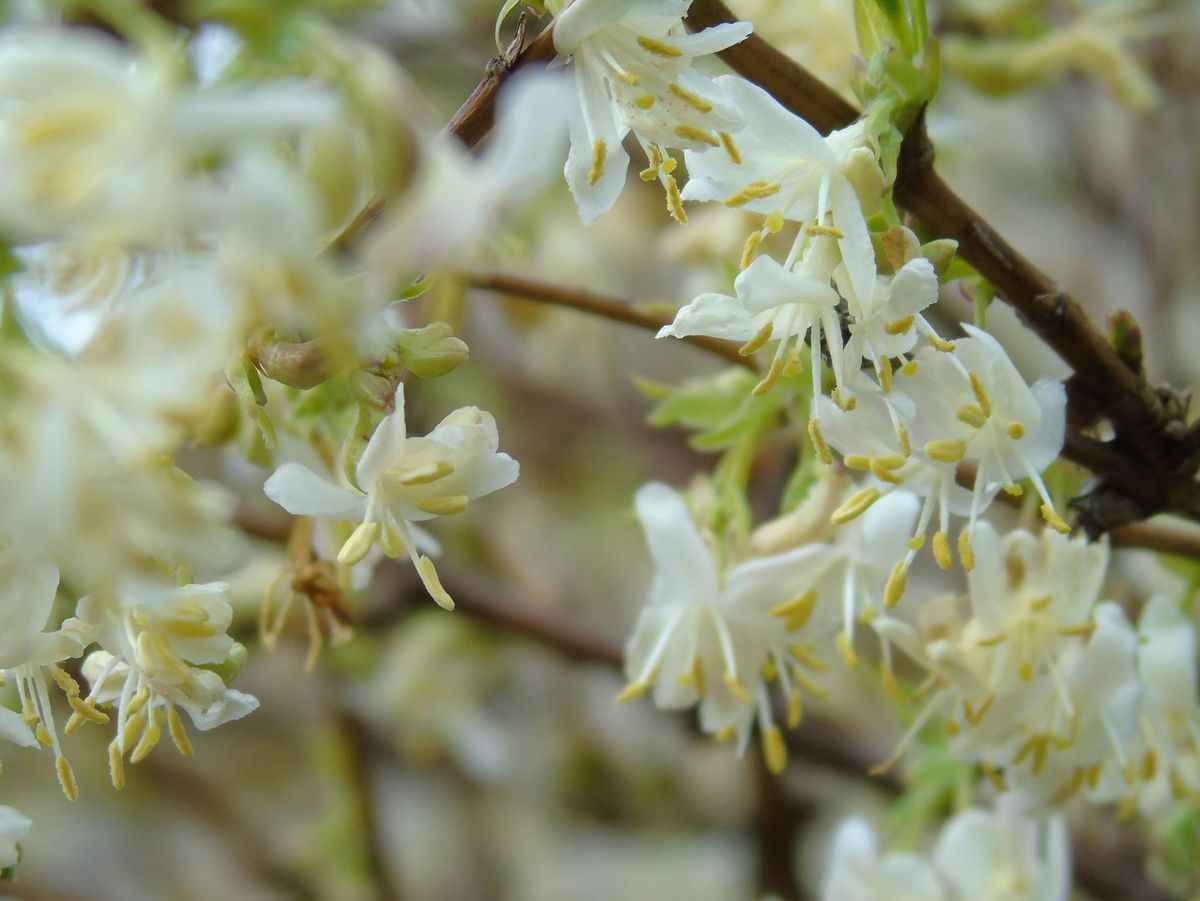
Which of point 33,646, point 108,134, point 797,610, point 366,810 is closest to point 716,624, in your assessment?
point 797,610

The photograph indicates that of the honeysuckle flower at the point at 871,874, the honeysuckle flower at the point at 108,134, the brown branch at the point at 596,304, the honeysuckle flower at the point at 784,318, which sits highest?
the honeysuckle flower at the point at 108,134

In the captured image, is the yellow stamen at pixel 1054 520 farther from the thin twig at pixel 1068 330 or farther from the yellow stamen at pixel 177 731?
the yellow stamen at pixel 177 731

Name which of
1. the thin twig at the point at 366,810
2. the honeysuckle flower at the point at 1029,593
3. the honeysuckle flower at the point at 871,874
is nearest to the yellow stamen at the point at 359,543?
the honeysuckle flower at the point at 1029,593

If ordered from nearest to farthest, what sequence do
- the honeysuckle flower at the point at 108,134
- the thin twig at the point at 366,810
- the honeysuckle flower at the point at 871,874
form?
the honeysuckle flower at the point at 108,134
the honeysuckle flower at the point at 871,874
the thin twig at the point at 366,810

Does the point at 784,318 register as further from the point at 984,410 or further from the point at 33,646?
the point at 33,646

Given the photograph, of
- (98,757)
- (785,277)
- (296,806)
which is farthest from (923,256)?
(296,806)

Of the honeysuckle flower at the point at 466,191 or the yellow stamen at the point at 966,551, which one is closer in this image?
the honeysuckle flower at the point at 466,191

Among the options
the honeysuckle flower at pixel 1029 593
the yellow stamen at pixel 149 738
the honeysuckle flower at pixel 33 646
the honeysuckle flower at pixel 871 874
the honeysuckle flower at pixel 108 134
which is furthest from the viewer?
the honeysuckle flower at pixel 871 874
